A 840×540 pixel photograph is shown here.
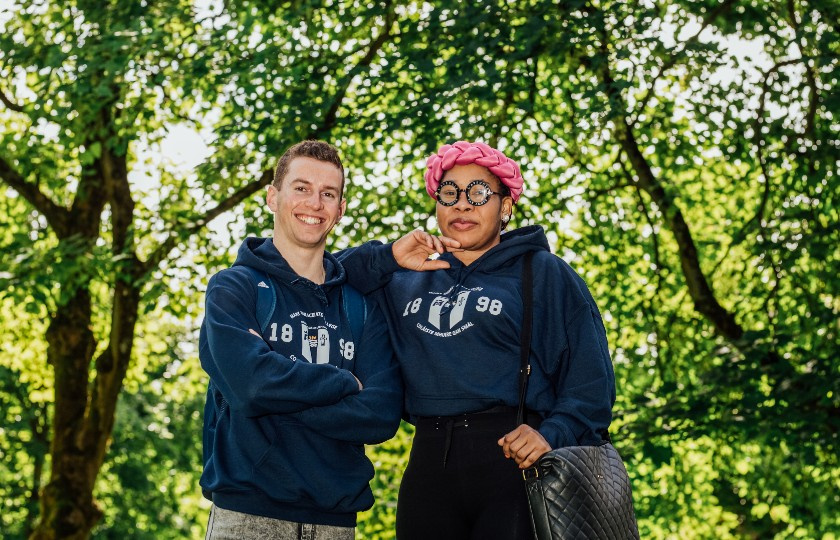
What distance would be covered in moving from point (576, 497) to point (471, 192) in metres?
1.10

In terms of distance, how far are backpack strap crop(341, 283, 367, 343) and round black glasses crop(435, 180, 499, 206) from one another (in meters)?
0.45

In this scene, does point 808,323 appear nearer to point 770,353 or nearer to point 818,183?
point 770,353

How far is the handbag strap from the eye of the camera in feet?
10.9

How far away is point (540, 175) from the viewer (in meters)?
11.4

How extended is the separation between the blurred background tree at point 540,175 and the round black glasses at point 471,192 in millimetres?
4400

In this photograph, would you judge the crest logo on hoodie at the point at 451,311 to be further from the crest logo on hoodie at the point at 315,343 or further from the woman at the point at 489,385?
the crest logo on hoodie at the point at 315,343

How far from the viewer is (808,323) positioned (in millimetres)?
9367

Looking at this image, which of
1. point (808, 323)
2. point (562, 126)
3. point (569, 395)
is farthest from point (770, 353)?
point (569, 395)

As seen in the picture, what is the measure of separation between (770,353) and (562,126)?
10.3 feet

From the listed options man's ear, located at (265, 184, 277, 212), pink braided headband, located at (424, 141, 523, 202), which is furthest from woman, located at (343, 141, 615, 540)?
man's ear, located at (265, 184, 277, 212)

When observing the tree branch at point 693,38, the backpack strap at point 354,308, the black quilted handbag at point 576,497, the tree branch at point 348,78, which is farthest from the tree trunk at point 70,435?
the black quilted handbag at point 576,497

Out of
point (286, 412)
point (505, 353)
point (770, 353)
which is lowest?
point (286, 412)

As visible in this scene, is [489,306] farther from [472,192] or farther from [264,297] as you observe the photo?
[264,297]

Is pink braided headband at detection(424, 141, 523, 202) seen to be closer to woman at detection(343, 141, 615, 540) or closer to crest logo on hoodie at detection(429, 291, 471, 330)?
woman at detection(343, 141, 615, 540)
